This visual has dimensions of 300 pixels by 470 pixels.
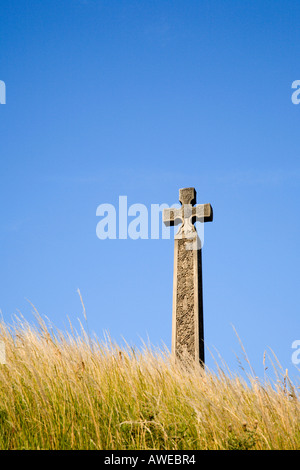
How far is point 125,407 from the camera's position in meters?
3.23

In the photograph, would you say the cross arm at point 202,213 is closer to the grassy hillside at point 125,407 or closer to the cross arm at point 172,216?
the cross arm at point 172,216

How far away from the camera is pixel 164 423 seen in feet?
9.51

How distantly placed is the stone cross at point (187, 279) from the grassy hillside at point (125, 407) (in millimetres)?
2608

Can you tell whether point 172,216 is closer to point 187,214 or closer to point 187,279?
point 187,214

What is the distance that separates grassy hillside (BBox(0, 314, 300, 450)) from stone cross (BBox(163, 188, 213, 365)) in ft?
8.56

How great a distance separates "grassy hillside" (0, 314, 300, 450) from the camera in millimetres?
2816

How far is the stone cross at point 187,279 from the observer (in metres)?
6.59

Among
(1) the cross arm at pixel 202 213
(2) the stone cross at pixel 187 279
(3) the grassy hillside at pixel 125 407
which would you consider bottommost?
(3) the grassy hillside at pixel 125 407

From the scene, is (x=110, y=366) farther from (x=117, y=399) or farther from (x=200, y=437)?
(x=200, y=437)

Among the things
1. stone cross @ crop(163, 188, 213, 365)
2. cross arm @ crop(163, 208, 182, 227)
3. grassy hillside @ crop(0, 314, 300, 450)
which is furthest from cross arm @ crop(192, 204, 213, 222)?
grassy hillside @ crop(0, 314, 300, 450)

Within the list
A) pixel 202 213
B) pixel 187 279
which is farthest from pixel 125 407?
pixel 202 213

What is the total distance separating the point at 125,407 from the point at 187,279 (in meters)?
3.88

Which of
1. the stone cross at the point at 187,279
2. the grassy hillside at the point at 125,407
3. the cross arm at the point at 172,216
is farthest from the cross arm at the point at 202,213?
the grassy hillside at the point at 125,407
